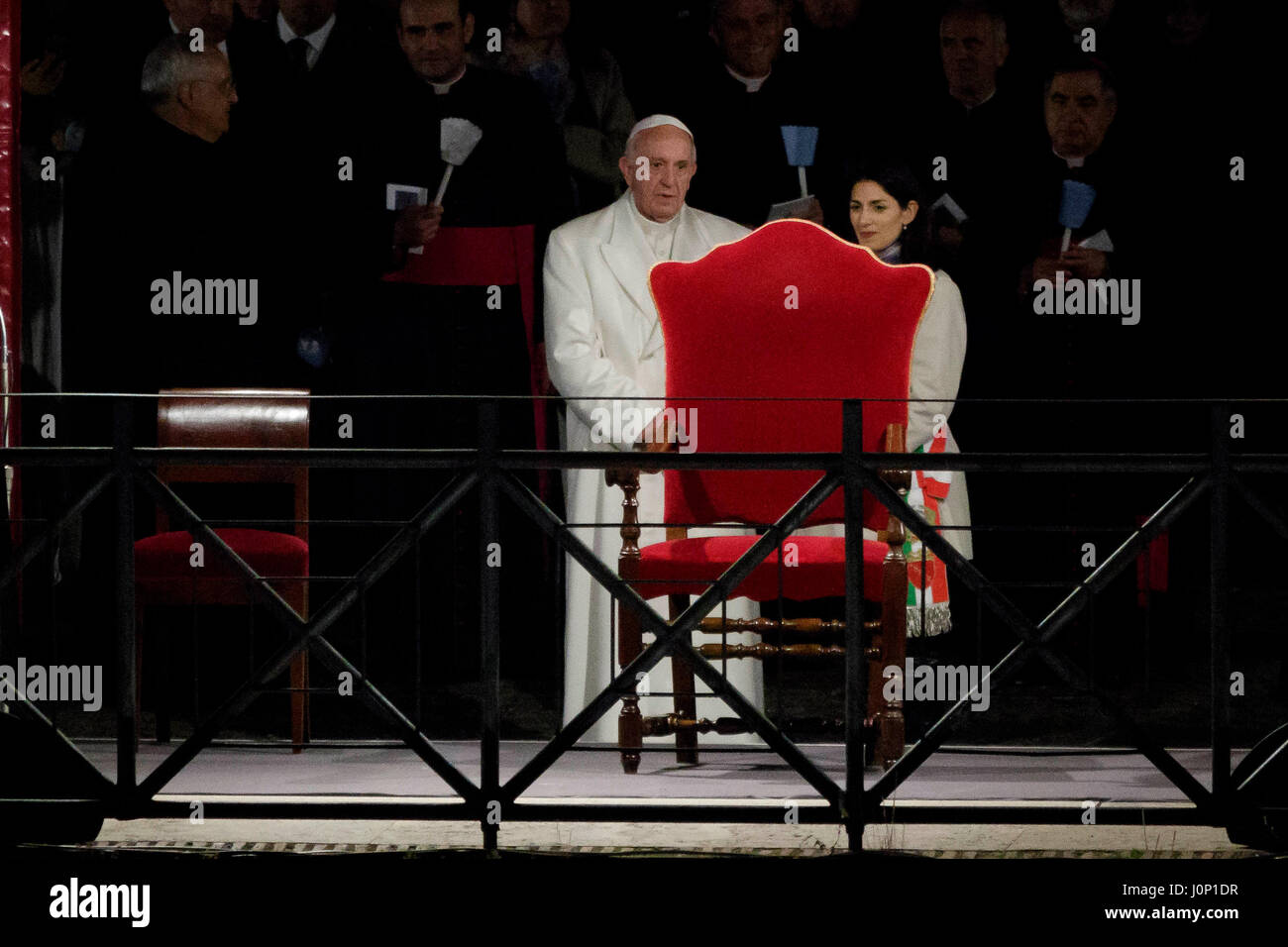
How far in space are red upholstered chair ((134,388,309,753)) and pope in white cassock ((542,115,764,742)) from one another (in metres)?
0.77

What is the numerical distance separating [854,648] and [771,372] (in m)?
1.00

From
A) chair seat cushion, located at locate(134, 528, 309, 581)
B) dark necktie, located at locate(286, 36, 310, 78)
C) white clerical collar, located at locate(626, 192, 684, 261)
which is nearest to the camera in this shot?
chair seat cushion, located at locate(134, 528, 309, 581)

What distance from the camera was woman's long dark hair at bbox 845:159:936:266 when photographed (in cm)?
590

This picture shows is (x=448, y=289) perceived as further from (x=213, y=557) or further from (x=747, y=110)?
(x=213, y=557)

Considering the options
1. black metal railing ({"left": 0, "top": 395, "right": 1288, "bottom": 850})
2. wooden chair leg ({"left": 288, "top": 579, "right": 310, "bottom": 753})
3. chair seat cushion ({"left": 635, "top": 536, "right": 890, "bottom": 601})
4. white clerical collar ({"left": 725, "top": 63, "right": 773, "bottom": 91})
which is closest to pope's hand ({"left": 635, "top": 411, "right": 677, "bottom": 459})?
chair seat cushion ({"left": 635, "top": 536, "right": 890, "bottom": 601})

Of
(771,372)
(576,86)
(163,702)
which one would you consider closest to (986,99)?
(576,86)

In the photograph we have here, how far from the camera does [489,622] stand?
3645 millimetres

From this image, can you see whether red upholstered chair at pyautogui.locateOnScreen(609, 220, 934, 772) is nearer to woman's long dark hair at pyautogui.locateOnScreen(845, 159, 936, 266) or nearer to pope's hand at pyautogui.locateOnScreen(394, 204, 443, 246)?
woman's long dark hair at pyautogui.locateOnScreen(845, 159, 936, 266)

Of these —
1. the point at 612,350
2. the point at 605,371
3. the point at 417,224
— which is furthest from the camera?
the point at 417,224

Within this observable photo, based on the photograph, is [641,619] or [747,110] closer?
[641,619]

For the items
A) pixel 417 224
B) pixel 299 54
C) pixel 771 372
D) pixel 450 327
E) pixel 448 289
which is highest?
pixel 299 54

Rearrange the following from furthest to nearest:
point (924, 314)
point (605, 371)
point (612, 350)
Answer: point (924, 314) → point (612, 350) → point (605, 371)

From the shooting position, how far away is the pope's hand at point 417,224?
5895mm
